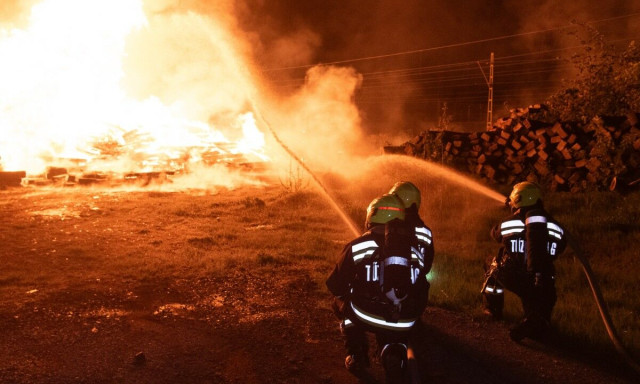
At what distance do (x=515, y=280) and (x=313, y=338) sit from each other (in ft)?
7.18

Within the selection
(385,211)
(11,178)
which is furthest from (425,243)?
(11,178)

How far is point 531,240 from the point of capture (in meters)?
4.41

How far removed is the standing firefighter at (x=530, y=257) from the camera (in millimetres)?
4418

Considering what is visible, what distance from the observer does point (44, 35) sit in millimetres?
20516

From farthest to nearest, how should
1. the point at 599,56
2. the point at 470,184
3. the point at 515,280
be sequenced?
the point at 470,184, the point at 599,56, the point at 515,280

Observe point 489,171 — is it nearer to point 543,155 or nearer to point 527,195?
point 543,155

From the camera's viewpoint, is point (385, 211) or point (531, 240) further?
point (531, 240)

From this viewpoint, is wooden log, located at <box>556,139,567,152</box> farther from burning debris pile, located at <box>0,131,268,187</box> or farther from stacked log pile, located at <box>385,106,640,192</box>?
burning debris pile, located at <box>0,131,268,187</box>

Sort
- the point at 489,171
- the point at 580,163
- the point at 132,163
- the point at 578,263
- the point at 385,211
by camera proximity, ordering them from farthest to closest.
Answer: the point at 132,163 < the point at 489,171 < the point at 580,163 < the point at 578,263 < the point at 385,211

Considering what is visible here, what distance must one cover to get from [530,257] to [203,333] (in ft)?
11.4

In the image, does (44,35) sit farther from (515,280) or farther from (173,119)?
(515,280)

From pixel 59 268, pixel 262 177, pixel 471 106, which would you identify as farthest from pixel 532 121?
pixel 471 106

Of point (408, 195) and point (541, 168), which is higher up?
point (541, 168)

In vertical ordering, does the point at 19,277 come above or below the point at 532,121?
below
